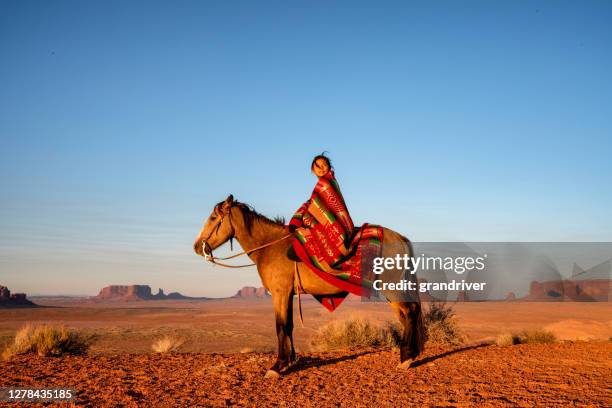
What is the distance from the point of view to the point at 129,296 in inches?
6531

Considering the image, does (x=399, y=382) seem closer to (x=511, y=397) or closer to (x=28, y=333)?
(x=511, y=397)

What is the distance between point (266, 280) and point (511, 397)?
13.4ft

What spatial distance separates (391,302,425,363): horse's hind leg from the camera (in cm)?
806

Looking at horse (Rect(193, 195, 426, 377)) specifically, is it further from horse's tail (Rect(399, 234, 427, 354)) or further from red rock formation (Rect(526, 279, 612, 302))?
red rock formation (Rect(526, 279, 612, 302))

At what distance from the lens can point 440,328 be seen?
14.0 meters

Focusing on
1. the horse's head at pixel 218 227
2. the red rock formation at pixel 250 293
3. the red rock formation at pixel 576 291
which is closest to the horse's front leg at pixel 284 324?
the horse's head at pixel 218 227

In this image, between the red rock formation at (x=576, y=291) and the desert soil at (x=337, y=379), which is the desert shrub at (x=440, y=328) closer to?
the desert soil at (x=337, y=379)

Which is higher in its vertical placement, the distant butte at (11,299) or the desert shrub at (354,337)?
the desert shrub at (354,337)

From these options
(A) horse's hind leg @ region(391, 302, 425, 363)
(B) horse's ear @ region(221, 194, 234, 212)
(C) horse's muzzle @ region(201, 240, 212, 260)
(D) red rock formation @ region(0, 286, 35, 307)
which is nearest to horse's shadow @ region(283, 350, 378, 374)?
(A) horse's hind leg @ region(391, 302, 425, 363)

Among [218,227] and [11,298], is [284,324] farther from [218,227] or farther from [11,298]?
[11,298]

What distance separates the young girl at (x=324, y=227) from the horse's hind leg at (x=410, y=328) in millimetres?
1309


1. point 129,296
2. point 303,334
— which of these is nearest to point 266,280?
point 303,334

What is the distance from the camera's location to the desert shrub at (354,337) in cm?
1255

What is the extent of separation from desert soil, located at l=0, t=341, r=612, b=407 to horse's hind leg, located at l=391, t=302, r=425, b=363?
317 mm
